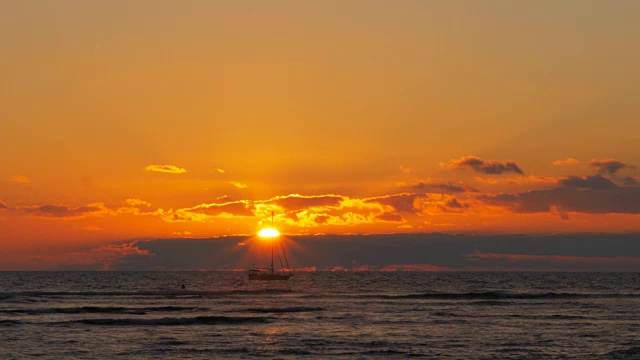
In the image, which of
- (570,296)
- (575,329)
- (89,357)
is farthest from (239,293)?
(89,357)

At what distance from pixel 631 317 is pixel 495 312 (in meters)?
15.2

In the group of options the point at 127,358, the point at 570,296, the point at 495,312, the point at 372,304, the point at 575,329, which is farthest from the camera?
the point at 570,296

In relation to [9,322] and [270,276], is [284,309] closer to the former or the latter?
[9,322]

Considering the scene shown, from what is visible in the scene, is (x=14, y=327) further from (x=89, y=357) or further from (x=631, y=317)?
(x=631, y=317)

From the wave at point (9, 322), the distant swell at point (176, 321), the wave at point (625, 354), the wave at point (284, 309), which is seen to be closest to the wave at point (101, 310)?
the wave at point (284, 309)

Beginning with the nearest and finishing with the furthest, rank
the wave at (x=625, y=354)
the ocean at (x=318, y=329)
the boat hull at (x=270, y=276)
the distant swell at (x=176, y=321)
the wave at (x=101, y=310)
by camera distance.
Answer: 1. the wave at (x=625, y=354)
2. the ocean at (x=318, y=329)
3. the distant swell at (x=176, y=321)
4. the wave at (x=101, y=310)
5. the boat hull at (x=270, y=276)

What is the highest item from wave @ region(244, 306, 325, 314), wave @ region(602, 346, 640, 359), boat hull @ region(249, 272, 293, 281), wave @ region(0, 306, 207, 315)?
boat hull @ region(249, 272, 293, 281)

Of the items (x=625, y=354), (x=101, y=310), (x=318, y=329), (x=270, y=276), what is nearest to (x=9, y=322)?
(x=101, y=310)

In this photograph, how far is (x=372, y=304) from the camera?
4063 inches

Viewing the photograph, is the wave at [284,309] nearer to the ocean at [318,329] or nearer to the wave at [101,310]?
the ocean at [318,329]

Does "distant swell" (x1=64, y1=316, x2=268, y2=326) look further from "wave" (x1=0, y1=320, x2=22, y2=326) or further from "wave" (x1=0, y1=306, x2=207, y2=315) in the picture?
"wave" (x1=0, y1=306, x2=207, y2=315)

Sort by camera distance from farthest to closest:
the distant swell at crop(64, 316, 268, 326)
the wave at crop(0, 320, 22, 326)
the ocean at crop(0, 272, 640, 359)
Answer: the distant swell at crop(64, 316, 268, 326), the wave at crop(0, 320, 22, 326), the ocean at crop(0, 272, 640, 359)

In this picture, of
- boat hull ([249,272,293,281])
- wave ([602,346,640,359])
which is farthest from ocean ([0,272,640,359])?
boat hull ([249,272,293,281])

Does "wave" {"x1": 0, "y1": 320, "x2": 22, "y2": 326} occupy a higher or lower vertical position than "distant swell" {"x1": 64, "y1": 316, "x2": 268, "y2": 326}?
higher
